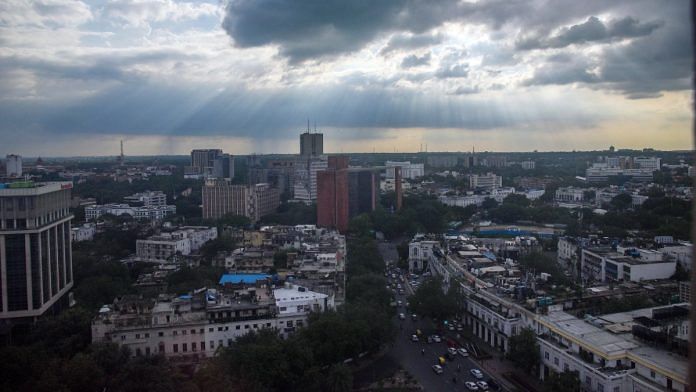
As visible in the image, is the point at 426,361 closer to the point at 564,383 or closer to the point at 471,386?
the point at 471,386

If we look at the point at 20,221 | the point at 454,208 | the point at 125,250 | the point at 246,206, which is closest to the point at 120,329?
the point at 20,221

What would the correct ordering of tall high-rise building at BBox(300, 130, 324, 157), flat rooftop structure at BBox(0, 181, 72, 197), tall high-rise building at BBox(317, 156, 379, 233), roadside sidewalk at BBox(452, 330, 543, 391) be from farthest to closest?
tall high-rise building at BBox(300, 130, 324, 157), tall high-rise building at BBox(317, 156, 379, 233), flat rooftop structure at BBox(0, 181, 72, 197), roadside sidewalk at BBox(452, 330, 543, 391)

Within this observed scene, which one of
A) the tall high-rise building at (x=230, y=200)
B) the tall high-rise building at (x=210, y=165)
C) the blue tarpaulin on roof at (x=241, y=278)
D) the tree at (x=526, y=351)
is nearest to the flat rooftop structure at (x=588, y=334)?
the tree at (x=526, y=351)

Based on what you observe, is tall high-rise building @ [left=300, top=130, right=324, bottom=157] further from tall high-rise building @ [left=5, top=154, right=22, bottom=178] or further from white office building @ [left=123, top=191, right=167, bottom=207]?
tall high-rise building @ [left=5, top=154, right=22, bottom=178]

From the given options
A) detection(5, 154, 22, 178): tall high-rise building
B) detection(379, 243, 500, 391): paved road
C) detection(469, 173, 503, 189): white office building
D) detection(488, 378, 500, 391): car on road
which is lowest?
detection(379, 243, 500, 391): paved road

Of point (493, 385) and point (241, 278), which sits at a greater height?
point (241, 278)

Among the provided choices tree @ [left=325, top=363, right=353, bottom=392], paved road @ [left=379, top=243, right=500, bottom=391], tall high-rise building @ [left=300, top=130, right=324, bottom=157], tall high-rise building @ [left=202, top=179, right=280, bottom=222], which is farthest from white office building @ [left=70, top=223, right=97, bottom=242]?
tall high-rise building @ [left=300, top=130, right=324, bottom=157]

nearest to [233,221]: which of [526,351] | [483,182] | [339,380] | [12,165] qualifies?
[12,165]

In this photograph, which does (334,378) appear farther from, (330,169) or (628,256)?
(330,169)
